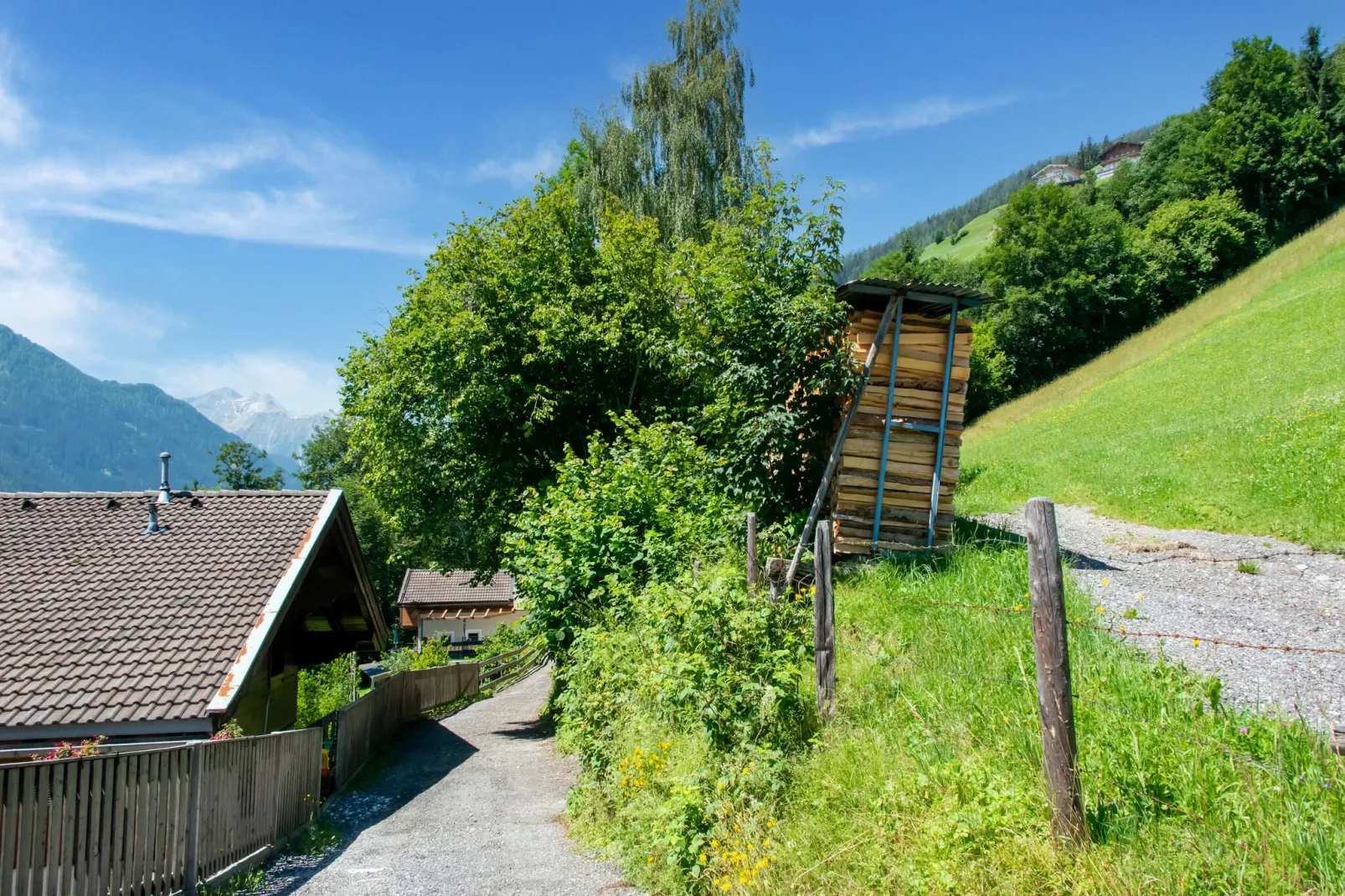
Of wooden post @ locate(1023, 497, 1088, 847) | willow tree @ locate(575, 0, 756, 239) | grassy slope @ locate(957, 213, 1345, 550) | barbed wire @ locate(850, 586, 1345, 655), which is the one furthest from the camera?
willow tree @ locate(575, 0, 756, 239)

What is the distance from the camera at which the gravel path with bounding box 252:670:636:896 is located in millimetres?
7168

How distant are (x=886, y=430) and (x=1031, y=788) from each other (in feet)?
23.3

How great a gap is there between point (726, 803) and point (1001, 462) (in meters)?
19.4

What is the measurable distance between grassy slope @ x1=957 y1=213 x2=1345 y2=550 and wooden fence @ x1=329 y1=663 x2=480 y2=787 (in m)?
11.7

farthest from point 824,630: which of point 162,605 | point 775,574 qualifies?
point 162,605

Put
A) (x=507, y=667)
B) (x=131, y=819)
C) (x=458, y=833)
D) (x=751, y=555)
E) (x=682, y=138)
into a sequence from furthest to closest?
(x=507, y=667)
(x=682, y=138)
(x=458, y=833)
(x=751, y=555)
(x=131, y=819)

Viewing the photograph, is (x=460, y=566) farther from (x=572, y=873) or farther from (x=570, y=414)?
(x=572, y=873)

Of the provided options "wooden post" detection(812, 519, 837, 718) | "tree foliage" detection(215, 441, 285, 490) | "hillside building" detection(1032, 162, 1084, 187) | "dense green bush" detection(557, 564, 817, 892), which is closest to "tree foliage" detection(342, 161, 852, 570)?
"dense green bush" detection(557, 564, 817, 892)

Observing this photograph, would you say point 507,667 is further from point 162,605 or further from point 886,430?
point 886,430

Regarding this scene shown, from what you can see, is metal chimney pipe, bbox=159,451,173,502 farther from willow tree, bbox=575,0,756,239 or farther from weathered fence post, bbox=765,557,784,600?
willow tree, bbox=575,0,756,239

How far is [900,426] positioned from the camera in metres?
10.9

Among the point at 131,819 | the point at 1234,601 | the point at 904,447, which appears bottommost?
the point at 131,819

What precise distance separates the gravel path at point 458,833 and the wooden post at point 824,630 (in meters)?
2.07

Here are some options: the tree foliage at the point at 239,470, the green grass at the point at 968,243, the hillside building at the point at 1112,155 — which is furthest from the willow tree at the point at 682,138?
the hillside building at the point at 1112,155
